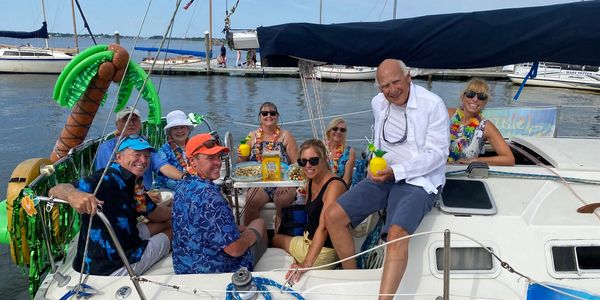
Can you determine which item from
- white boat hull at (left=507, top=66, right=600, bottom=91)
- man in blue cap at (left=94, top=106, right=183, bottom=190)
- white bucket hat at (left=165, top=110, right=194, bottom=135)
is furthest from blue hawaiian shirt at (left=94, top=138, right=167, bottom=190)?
white boat hull at (left=507, top=66, right=600, bottom=91)

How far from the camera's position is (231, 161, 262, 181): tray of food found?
3197mm

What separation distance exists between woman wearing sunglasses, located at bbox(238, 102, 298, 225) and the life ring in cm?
157

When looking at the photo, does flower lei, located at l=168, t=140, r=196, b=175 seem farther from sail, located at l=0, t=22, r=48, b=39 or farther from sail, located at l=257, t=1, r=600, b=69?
sail, located at l=0, t=22, r=48, b=39

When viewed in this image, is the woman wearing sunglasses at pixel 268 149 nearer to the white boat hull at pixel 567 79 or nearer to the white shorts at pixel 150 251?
the white shorts at pixel 150 251

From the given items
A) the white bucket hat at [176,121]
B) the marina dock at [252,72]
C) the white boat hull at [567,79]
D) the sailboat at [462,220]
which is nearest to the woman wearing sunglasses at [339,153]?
the sailboat at [462,220]

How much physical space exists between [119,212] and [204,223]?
0.67m

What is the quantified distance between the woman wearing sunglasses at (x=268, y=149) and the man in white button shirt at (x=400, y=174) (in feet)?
4.16

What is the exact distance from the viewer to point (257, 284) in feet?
7.96

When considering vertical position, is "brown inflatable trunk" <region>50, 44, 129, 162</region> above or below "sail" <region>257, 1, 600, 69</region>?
below

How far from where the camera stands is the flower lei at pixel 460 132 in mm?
3352

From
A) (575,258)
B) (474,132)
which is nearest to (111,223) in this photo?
(474,132)

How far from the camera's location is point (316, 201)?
2961mm

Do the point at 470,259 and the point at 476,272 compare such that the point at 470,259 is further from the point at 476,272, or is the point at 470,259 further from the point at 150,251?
the point at 150,251

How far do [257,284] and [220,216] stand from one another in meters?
0.44
